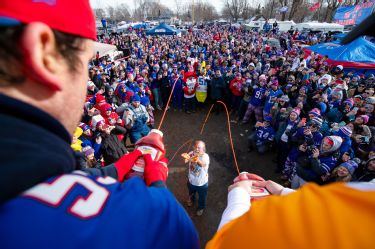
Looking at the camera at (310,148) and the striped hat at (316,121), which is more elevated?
the striped hat at (316,121)

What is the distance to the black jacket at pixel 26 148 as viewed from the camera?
0.52 m

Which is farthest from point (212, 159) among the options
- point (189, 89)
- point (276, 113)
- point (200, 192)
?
point (189, 89)

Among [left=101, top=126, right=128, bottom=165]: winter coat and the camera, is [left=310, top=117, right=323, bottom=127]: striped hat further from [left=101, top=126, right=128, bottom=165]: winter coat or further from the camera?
[left=101, top=126, right=128, bottom=165]: winter coat

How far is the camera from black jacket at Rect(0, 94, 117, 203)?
1.70ft

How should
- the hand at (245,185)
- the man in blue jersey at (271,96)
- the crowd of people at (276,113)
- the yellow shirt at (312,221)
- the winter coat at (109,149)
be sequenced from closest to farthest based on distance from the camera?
the yellow shirt at (312,221) < the hand at (245,185) < the crowd of people at (276,113) < the winter coat at (109,149) < the man in blue jersey at (271,96)

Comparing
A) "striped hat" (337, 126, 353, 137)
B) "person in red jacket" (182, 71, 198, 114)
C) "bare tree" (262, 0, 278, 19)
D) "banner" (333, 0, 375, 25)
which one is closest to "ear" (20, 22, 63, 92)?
"striped hat" (337, 126, 353, 137)

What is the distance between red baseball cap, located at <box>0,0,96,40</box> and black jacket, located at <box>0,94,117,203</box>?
0.73 ft

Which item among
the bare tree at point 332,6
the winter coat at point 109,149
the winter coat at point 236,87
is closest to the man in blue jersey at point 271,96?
the winter coat at point 236,87

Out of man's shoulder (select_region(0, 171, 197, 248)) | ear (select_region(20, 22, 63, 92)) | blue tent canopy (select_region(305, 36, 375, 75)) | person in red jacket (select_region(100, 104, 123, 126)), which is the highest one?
ear (select_region(20, 22, 63, 92))

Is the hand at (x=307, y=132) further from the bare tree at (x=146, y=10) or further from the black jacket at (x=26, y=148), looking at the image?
the bare tree at (x=146, y=10)

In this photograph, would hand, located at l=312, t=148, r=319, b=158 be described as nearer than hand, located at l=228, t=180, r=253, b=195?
No

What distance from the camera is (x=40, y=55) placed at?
0.63m

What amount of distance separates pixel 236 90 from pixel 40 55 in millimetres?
9225

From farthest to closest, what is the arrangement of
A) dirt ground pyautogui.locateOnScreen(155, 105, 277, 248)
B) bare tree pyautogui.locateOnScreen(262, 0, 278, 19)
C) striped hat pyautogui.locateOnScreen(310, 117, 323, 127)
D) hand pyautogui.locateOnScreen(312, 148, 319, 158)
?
bare tree pyautogui.locateOnScreen(262, 0, 278, 19) → striped hat pyautogui.locateOnScreen(310, 117, 323, 127) → dirt ground pyautogui.locateOnScreen(155, 105, 277, 248) → hand pyautogui.locateOnScreen(312, 148, 319, 158)
